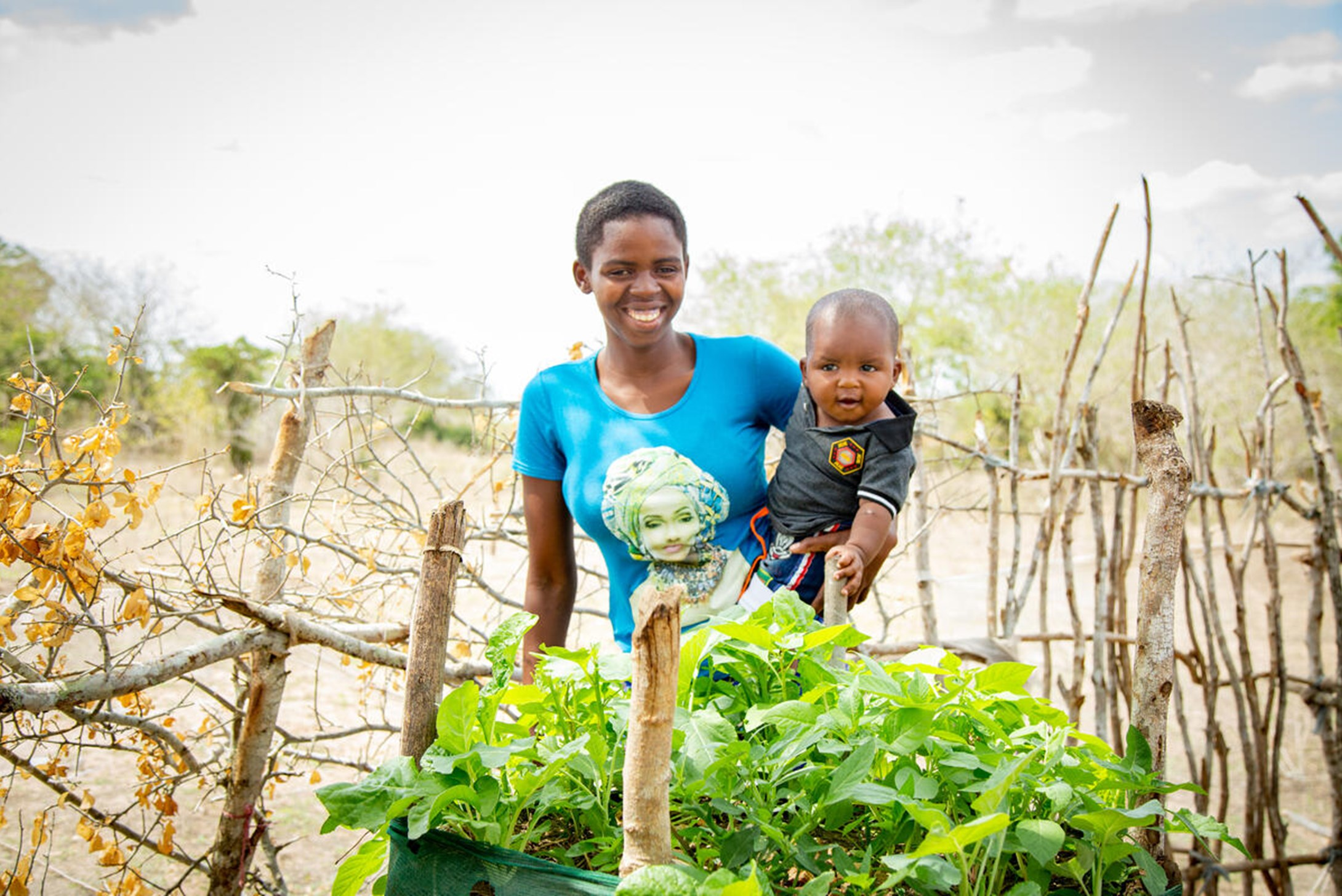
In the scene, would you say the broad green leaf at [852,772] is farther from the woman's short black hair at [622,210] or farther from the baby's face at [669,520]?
the woman's short black hair at [622,210]

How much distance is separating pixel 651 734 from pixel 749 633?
270 mm

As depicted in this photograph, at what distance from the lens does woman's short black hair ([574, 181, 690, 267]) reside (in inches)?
73.7

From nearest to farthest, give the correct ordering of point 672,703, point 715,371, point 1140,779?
point 672,703, point 1140,779, point 715,371

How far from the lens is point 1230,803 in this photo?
5.44 metres

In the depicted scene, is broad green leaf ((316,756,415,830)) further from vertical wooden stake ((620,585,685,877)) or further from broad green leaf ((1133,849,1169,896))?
broad green leaf ((1133,849,1169,896))

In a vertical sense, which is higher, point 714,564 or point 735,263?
point 735,263

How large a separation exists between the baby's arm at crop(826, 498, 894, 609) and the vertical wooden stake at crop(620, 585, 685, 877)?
74 centimetres

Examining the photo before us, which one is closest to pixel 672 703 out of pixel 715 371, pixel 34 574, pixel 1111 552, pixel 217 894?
pixel 715 371

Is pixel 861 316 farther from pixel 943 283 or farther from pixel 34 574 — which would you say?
pixel 943 283

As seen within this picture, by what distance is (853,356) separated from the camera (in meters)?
1.79

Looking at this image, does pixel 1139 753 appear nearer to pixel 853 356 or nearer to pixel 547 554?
pixel 853 356

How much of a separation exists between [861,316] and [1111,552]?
170 centimetres

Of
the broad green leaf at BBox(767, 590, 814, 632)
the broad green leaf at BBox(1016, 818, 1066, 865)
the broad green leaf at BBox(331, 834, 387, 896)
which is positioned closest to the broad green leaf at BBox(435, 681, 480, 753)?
the broad green leaf at BBox(331, 834, 387, 896)

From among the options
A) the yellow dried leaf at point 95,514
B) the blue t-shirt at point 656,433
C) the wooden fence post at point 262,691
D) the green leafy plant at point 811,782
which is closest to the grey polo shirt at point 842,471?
the blue t-shirt at point 656,433
